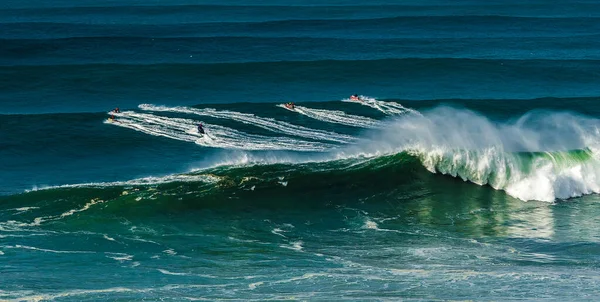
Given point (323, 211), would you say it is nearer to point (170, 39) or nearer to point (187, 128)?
point (187, 128)

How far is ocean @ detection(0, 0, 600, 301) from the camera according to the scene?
2078cm

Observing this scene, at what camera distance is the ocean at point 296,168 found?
20.8 m

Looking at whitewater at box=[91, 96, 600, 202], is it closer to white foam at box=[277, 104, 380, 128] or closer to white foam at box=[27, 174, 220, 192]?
white foam at box=[27, 174, 220, 192]

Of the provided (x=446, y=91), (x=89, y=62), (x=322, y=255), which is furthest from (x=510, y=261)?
(x=89, y=62)

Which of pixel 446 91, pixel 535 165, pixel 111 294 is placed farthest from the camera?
pixel 446 91

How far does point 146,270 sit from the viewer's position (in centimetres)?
2120

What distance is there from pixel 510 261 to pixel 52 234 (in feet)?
37.3

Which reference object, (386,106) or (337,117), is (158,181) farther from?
(386,106)

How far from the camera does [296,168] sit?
30203mm

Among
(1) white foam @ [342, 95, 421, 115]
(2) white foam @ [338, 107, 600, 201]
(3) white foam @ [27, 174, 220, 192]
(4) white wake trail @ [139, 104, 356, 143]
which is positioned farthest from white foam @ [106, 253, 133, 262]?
(1) white foam @ [342, 95, 421, 115]

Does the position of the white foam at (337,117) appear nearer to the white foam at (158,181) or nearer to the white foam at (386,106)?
the white foam at (386,106)

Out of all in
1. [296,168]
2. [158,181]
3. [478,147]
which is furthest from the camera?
[478,147]

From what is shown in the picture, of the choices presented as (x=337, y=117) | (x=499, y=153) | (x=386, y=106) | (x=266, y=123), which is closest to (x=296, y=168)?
(x=499, y=153)

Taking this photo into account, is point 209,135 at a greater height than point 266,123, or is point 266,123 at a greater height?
point 266,123
